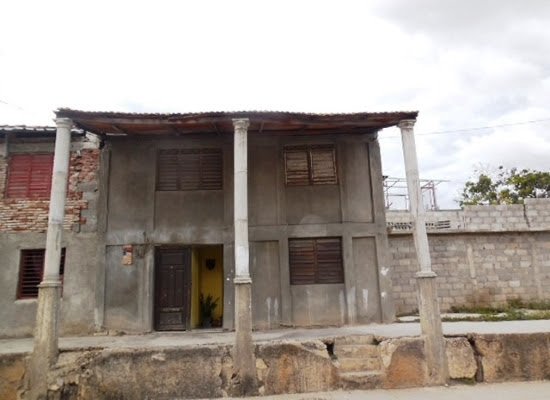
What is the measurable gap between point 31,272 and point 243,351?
6264 millimetres

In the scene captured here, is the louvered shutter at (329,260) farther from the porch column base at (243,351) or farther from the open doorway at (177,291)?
the porch column base at (243,351)

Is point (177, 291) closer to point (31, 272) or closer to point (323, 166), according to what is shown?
point (31, 272)

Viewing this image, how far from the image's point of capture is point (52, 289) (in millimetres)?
7289

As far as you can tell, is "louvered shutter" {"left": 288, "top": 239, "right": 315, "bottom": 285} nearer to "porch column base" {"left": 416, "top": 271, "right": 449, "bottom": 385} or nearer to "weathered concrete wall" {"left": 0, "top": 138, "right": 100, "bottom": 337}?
"porch column base" {"left": 416, "top": 271, "right": 449, "bottom": 385}

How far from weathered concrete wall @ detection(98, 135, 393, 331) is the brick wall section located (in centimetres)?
53

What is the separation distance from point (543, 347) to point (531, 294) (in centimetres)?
462

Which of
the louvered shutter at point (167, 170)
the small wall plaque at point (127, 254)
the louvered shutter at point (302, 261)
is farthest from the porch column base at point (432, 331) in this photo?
the small wall plaque at point (127, 254)

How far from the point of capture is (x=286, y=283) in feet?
31.9

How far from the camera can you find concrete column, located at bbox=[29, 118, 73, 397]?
7016 mm

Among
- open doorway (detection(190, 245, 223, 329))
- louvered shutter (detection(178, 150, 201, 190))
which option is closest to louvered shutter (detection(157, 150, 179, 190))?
louvered shutter (detection(178, 150, 201, 190))

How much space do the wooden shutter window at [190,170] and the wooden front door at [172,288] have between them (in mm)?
1742

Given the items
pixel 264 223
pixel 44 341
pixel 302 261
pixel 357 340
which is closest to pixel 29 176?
pixel 44 341

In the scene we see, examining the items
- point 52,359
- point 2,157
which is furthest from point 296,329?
point 2,157

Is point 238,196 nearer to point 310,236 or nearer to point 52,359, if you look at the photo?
point 310,236
